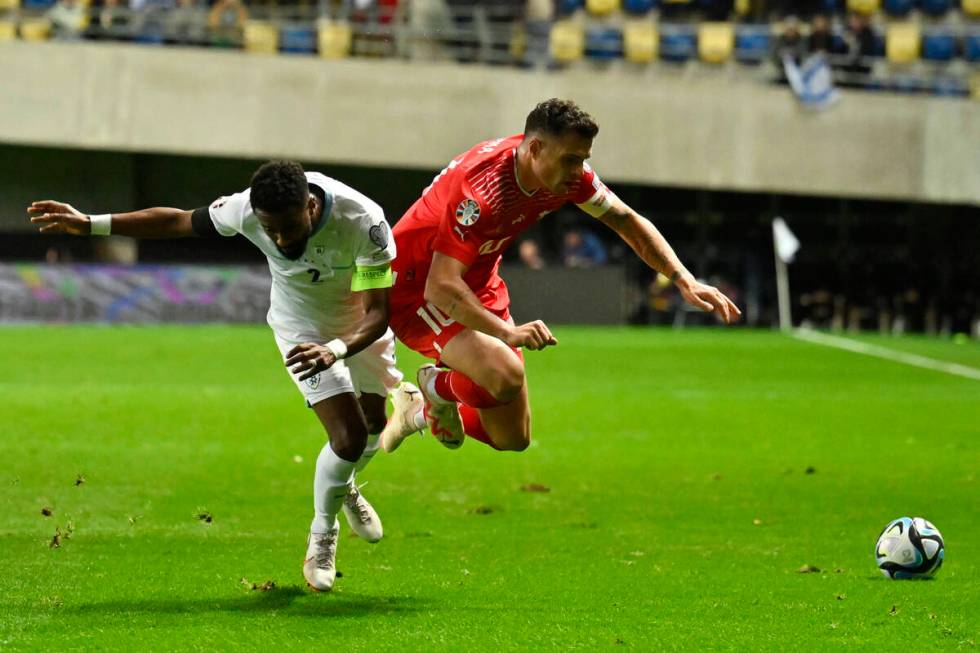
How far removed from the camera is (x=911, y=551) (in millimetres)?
7680

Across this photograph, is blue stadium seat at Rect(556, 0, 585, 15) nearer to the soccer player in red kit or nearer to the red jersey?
the soccer player in red kit

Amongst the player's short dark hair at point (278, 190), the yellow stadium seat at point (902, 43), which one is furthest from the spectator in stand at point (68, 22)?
the player's short dark hair at point (278, 190)

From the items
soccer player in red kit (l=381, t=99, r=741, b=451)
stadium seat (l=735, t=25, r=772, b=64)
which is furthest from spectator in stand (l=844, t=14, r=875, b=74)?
soccer player in red kit (l=381, t=99, r=741, b=451)

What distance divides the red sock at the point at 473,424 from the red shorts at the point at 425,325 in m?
0.33

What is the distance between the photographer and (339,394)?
24.3 feet

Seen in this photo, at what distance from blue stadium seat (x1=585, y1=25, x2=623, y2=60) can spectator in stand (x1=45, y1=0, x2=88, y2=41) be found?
1077 centimetres

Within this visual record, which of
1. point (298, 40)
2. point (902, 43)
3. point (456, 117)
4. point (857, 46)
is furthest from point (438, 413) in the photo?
point (902, 43)

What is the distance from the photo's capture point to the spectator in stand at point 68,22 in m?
32.4

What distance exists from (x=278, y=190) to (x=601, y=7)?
29.5 metres

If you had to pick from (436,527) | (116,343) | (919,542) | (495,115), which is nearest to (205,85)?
(495,115)

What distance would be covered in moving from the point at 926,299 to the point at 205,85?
1669 cm

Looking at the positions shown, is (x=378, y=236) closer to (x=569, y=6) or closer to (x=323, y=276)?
(x=323, y=276)

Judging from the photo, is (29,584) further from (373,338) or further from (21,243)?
(21,243)

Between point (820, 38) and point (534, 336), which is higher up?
point (534, 336)
